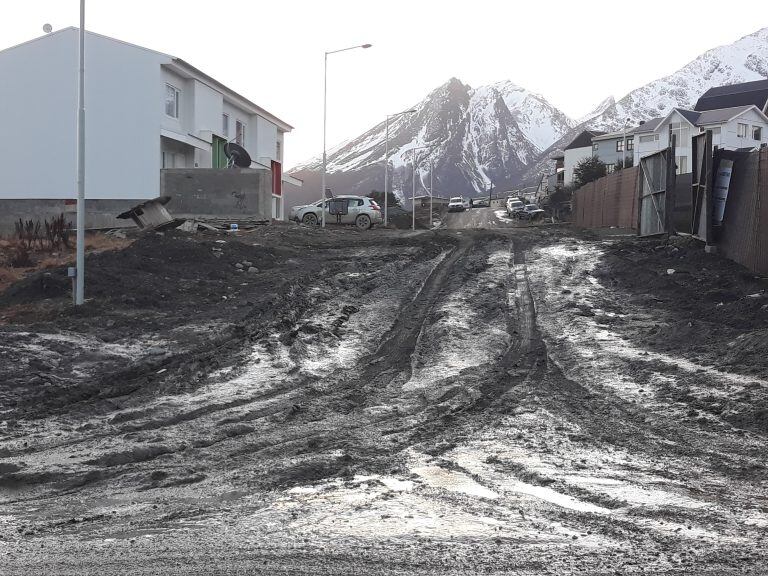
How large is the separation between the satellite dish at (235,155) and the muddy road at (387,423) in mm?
24226

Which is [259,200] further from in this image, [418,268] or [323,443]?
[323,443]

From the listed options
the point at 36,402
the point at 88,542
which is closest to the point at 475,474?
the point at 88,542

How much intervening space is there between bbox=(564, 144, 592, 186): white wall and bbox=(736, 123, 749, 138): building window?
102ft

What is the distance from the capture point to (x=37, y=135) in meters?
35.7

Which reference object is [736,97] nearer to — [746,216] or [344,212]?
[344,212]

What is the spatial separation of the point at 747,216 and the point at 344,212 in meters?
25.3

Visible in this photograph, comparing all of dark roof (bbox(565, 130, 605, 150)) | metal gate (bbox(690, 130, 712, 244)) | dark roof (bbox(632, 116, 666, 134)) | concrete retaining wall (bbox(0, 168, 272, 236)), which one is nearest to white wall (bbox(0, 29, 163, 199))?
concrete retaining wall (bbox(0, 168, 272, 236))

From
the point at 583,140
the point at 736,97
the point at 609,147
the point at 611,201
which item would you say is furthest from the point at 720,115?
the point at 611,201

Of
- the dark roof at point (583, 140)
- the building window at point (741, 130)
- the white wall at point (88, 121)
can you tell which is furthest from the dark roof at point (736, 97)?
the white wall at point (88, 121)

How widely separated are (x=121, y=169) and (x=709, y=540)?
34.5m

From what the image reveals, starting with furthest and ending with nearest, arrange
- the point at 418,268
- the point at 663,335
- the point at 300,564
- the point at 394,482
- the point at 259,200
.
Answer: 1. the point at 259,200
2. the point at 418,268
3. the point at 663,335
4. the point at 394,482
5. the point at 300,564

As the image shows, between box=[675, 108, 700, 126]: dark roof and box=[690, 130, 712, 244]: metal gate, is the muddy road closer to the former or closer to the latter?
box=[690, 130, 712, 244]: metal gate

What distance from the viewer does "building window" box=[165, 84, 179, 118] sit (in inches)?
1449

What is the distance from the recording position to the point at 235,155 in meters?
41.0
